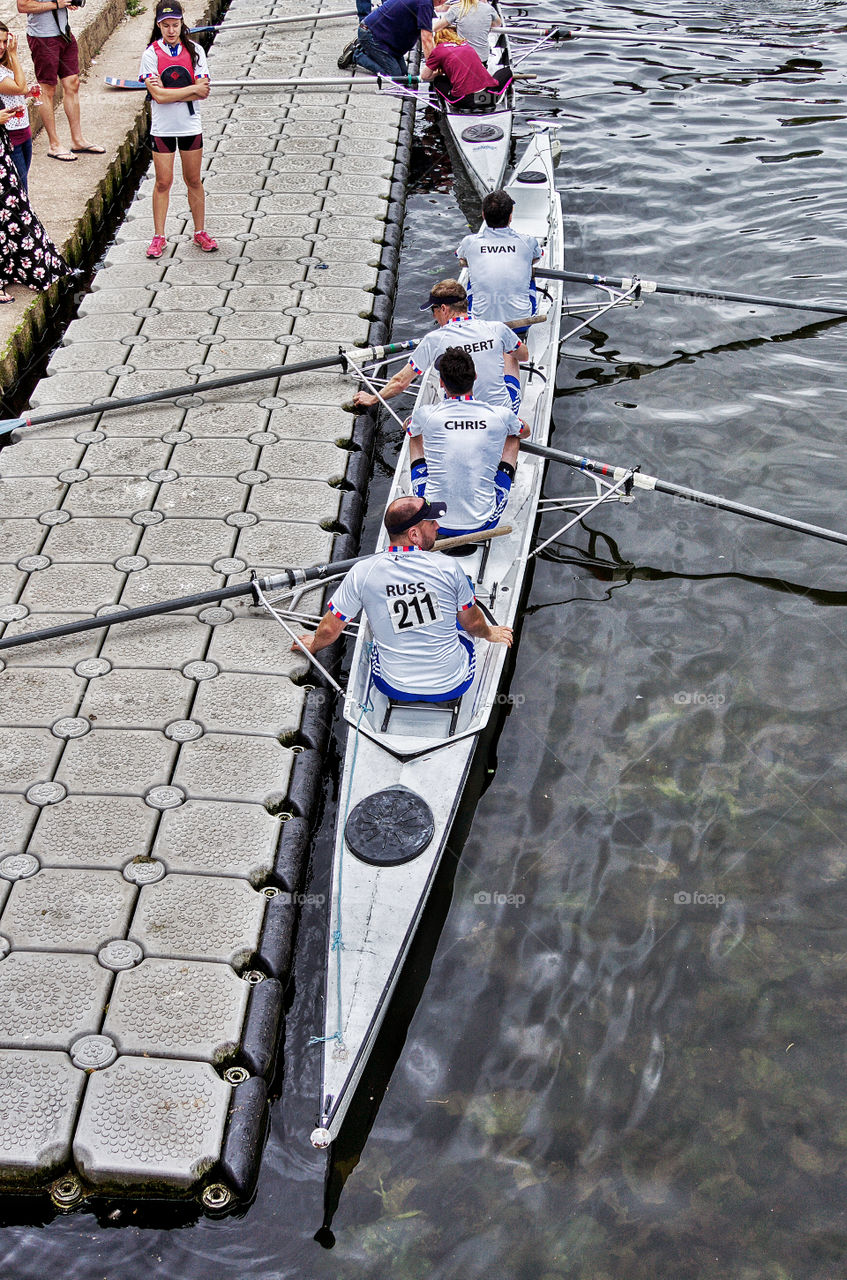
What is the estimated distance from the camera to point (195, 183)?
11.4 m

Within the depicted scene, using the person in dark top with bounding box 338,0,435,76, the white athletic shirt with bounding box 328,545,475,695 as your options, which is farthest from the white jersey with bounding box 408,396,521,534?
the person in dark top with bounding box 338,0,435,76

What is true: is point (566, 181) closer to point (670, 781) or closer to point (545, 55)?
point (545, 55)

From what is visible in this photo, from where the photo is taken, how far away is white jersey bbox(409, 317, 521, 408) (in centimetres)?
884

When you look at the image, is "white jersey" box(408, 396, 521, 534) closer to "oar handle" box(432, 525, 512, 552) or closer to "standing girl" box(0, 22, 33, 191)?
"oar handle" box(432, 525, 512, 552)

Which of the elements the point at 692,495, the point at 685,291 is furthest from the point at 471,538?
the point at 685,291

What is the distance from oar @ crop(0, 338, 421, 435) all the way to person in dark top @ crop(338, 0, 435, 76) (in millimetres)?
6991

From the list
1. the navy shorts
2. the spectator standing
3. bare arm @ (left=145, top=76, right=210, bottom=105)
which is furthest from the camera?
the spectator standing

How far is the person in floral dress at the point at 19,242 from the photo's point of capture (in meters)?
10.4

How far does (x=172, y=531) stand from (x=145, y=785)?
8.30ft

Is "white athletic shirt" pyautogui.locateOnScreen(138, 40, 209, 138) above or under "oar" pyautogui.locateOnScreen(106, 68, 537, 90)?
above

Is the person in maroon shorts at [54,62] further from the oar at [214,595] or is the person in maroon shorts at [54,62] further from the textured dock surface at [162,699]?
the oar at [214,595]

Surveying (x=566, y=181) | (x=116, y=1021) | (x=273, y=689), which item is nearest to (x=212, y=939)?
(x=116, y=1021)

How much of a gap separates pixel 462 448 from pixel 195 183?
554cm

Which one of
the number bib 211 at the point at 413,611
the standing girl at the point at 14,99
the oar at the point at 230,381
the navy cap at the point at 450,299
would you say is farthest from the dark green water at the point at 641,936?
the standing girl at the point at 14,99
